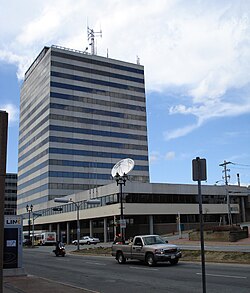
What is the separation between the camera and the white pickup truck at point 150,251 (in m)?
21.4

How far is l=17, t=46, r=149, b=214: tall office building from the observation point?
4146 inches

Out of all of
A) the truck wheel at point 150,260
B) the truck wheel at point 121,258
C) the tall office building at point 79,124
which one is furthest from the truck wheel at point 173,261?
the tall office building at point 79,124

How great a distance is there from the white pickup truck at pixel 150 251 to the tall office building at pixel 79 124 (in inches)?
3150

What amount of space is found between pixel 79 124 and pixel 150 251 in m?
89.7

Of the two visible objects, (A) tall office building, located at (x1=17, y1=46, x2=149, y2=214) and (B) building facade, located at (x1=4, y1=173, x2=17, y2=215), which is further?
(B) building facade, located at (x1=4, y1=173, x2=17, y2=215)

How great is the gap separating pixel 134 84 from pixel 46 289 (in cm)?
11144

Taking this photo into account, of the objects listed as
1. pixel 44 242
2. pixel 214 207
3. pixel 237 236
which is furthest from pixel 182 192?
pixel 237 236

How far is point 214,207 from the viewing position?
74.4 metres

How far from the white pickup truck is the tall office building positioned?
263ft

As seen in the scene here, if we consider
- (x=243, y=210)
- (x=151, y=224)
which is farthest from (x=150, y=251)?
(x=243, y=210)

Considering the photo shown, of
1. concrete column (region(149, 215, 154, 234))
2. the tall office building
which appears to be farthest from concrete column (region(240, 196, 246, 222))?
the tall office building

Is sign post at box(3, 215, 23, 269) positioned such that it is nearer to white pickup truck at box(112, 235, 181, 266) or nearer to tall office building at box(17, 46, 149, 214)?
white pickup truck at box(112, 235, 181, 266)

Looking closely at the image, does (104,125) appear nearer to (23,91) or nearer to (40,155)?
(40,155)

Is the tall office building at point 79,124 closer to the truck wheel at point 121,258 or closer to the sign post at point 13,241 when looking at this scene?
the truck wheel at point 121,258
